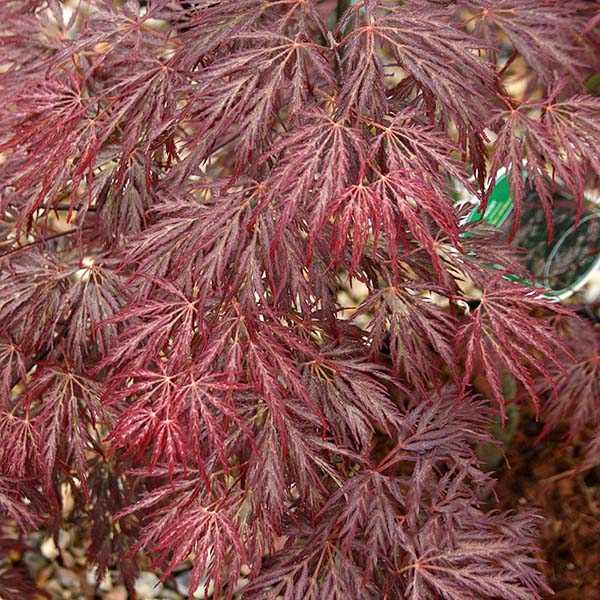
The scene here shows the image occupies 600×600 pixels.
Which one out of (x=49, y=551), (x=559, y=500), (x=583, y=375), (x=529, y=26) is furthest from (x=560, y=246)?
(x=49, y=551)

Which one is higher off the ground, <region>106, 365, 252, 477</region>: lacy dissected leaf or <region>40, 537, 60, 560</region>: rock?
<region>106, 365, 252, 477</region>: lacy dissected leaf

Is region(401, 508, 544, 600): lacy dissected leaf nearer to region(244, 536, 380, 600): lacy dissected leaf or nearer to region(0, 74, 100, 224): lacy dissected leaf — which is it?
region(244, 536, 380, 600): lacy dissected leaf

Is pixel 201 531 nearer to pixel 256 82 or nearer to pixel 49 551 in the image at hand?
pixel 256 82

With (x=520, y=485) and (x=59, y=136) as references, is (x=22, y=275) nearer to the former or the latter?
(x=59, y=136)

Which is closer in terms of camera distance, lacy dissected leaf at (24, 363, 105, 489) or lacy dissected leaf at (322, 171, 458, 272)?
lacy dissected leaf at (322, 171, 458, 272)

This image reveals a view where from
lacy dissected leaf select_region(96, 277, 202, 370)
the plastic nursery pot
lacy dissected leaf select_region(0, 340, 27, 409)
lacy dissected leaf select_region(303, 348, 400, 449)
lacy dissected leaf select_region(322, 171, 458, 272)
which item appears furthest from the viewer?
the plastic nursery pot

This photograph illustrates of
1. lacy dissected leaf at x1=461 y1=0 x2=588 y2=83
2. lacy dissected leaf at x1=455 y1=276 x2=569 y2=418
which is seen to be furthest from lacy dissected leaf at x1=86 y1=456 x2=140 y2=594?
lacy dissected leaf at x1=461 y1=0 x2=588 y2=83
